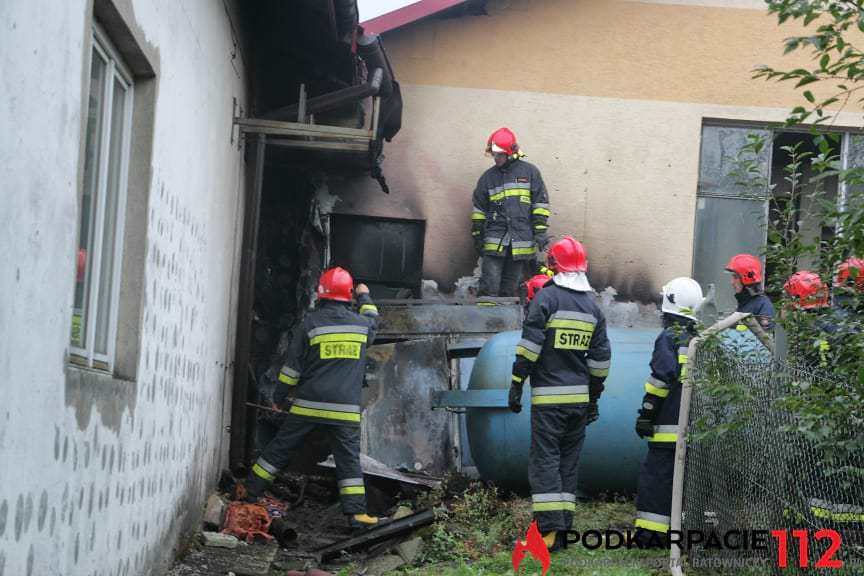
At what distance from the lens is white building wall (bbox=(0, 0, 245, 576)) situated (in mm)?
2994

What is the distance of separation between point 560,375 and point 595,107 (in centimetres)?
557

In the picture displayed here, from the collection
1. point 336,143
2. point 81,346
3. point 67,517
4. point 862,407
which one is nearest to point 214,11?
point 336,143

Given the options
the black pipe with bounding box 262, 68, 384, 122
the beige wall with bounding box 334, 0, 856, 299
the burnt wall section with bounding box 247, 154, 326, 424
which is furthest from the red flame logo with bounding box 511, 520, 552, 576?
the beige wall with bounding box 334, 0, 856, 299

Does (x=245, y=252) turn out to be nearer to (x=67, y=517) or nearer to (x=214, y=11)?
(x=214, y=11)

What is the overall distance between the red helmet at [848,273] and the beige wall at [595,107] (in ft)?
24.4

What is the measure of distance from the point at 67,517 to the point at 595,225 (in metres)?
8.84

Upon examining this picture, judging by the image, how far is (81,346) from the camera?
4.18 meters

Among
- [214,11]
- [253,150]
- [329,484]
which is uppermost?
[214,11]

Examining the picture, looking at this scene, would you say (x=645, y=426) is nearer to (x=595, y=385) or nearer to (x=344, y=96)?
(x=595, y=385)

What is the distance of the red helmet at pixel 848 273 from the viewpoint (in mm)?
3893

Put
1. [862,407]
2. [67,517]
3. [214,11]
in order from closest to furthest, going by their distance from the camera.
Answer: [67,517] < [862,407] < [214,11]

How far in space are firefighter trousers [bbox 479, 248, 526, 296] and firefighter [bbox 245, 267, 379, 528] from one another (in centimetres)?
327

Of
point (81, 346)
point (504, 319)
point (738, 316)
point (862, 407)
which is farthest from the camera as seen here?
point (504, 319)

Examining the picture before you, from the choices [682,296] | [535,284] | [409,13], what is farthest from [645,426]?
[409,13]
